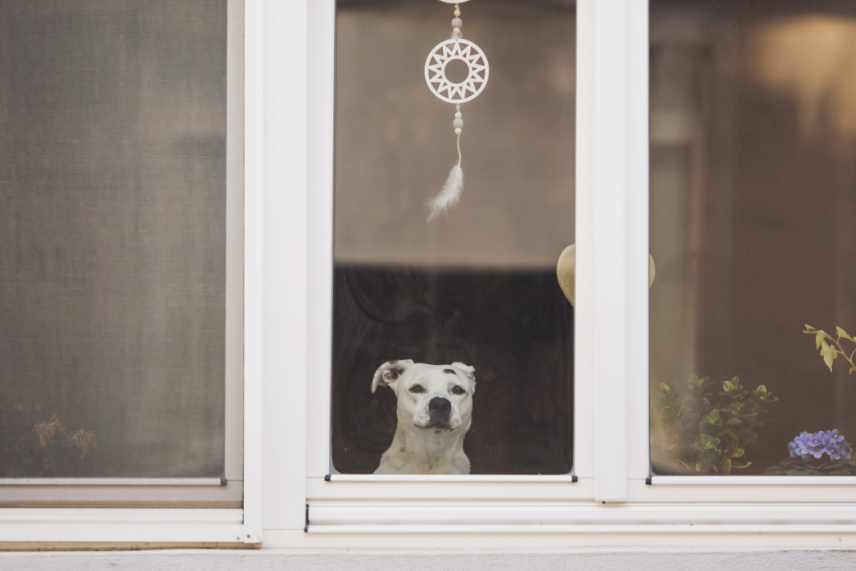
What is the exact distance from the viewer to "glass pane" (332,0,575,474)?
368cm

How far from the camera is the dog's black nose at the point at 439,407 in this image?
146 inches

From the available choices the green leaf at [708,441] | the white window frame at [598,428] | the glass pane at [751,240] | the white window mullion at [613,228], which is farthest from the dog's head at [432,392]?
the green leaf at [708,441]

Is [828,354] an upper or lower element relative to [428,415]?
upper

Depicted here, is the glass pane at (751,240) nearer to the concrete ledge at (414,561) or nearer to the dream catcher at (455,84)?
the concrete ledge at (414,561)

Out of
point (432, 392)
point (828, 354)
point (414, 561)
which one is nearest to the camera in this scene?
point (414, 561)

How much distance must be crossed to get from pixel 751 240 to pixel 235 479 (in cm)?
187

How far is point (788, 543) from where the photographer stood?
11.8ft

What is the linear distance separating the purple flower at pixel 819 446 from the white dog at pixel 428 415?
1.10 metres

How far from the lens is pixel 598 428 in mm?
3604

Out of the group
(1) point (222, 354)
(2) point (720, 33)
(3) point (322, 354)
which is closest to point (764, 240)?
(2) point (720, 33)

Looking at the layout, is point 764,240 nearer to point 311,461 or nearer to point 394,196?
point 394,196

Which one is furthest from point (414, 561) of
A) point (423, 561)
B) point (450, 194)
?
point (450, 194)

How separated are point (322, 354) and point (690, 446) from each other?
4.09 ft

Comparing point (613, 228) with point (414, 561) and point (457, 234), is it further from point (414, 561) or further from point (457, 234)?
point (414, 561)
